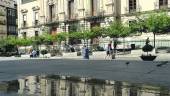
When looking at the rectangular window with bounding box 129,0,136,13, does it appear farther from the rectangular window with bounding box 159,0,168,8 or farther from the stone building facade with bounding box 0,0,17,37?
the stone building facade with bounding box 0,0,17,37

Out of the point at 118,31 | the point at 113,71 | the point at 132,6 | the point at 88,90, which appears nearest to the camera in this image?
the point at 88,90

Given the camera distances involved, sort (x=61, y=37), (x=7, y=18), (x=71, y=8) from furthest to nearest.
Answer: (x=7, y=18), (x=71, y=8), (x=61, y=37)

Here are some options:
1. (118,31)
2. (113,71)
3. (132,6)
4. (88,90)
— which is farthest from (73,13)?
(88,90)

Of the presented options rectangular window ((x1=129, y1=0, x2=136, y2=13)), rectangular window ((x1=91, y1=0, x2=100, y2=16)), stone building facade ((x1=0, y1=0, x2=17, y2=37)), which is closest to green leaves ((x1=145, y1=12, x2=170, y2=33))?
rectangular window ((x1=129, y1=0, x2=136, y2=13))

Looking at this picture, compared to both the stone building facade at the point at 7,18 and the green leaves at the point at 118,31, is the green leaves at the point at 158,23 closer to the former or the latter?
the green leaves at the point at 118,31

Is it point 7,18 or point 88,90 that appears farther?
point 7,18

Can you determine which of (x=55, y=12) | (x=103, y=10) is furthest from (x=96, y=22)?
(x=55, y=12)

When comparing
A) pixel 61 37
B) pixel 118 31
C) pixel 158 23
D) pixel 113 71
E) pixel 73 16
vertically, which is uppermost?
pixel 73 16

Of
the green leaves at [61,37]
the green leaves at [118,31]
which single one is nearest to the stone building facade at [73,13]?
the green leaves at [61,37]

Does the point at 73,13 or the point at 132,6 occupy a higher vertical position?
the point at 132,6

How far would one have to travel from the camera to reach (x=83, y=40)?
56656 millimetres

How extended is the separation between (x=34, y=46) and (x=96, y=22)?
1010cm

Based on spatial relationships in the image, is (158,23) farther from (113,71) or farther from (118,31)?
(113,71)

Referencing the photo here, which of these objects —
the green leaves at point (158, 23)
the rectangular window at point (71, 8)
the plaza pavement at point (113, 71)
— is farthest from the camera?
the rectangular window at point (71, 8)
